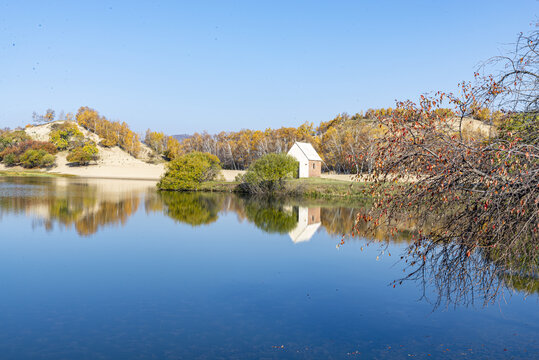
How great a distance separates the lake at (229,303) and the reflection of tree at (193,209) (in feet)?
16.9

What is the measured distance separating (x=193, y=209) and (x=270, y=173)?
11.6 meters

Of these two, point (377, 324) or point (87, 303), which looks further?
point (87, 303)

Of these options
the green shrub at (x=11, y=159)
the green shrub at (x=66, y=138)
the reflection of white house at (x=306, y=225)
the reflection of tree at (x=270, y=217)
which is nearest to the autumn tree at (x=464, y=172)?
the reflection of white house at (x=306, y=225)

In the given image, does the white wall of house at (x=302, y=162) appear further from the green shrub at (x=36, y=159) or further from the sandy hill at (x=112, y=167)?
the green shrub at (x=36, y=159)

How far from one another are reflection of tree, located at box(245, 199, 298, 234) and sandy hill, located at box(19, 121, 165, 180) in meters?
44.4

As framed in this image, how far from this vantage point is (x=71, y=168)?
278 feet

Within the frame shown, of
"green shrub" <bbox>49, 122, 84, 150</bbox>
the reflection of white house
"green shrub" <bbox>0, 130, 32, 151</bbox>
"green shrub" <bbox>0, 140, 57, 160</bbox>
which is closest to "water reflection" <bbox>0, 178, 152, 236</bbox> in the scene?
the reflection of white house

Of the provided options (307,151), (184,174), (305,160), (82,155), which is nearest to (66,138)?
(82,155)

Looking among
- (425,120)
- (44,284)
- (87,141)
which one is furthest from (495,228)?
(87,141)

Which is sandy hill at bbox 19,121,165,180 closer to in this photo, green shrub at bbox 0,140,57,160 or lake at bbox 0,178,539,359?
green shrub at bbox 0,140,57,160

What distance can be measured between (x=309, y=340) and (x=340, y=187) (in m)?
33.0

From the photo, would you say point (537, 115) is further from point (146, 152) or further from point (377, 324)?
point (146, 152)

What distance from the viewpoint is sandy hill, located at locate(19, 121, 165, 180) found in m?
79.6

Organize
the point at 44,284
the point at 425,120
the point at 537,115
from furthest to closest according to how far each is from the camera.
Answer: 1. the point at 44,284
2. the point at 537,115
3. the point at 425,120
